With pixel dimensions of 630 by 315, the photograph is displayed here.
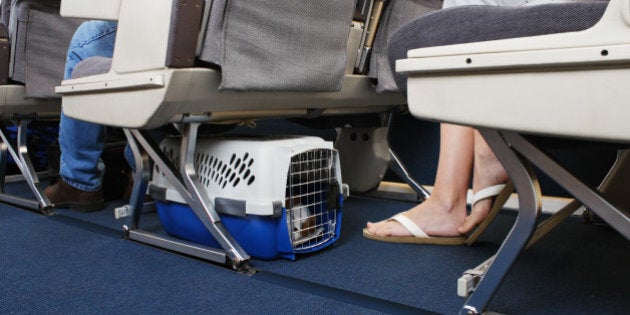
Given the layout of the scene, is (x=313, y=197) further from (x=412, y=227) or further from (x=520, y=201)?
(x=520, y=201)

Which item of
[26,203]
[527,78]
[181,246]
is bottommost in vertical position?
[26,203]

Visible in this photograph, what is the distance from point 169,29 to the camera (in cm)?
97

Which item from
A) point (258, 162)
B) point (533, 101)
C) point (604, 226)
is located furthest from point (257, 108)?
point (604, 226)

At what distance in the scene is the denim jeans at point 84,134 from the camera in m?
1.54

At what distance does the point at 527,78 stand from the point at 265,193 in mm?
723

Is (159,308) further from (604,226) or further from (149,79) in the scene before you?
(604,226)

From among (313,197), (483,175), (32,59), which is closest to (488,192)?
(483,175)

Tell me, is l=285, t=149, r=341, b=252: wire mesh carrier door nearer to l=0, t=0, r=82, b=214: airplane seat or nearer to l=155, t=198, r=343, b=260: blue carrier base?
l=155, t=198, r=343, b=260: blue carrier base

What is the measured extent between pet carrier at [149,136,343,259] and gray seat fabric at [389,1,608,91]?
A: 0.54m

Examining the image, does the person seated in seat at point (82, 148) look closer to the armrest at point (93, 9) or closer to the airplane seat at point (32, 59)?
the airplane seat at point (32, 59)

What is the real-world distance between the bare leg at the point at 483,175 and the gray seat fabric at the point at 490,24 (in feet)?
1.95

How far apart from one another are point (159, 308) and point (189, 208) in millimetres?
397

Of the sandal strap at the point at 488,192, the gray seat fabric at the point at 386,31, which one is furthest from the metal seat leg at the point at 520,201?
the gray seat fabric at the point at 386,31

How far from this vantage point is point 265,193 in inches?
45.3
